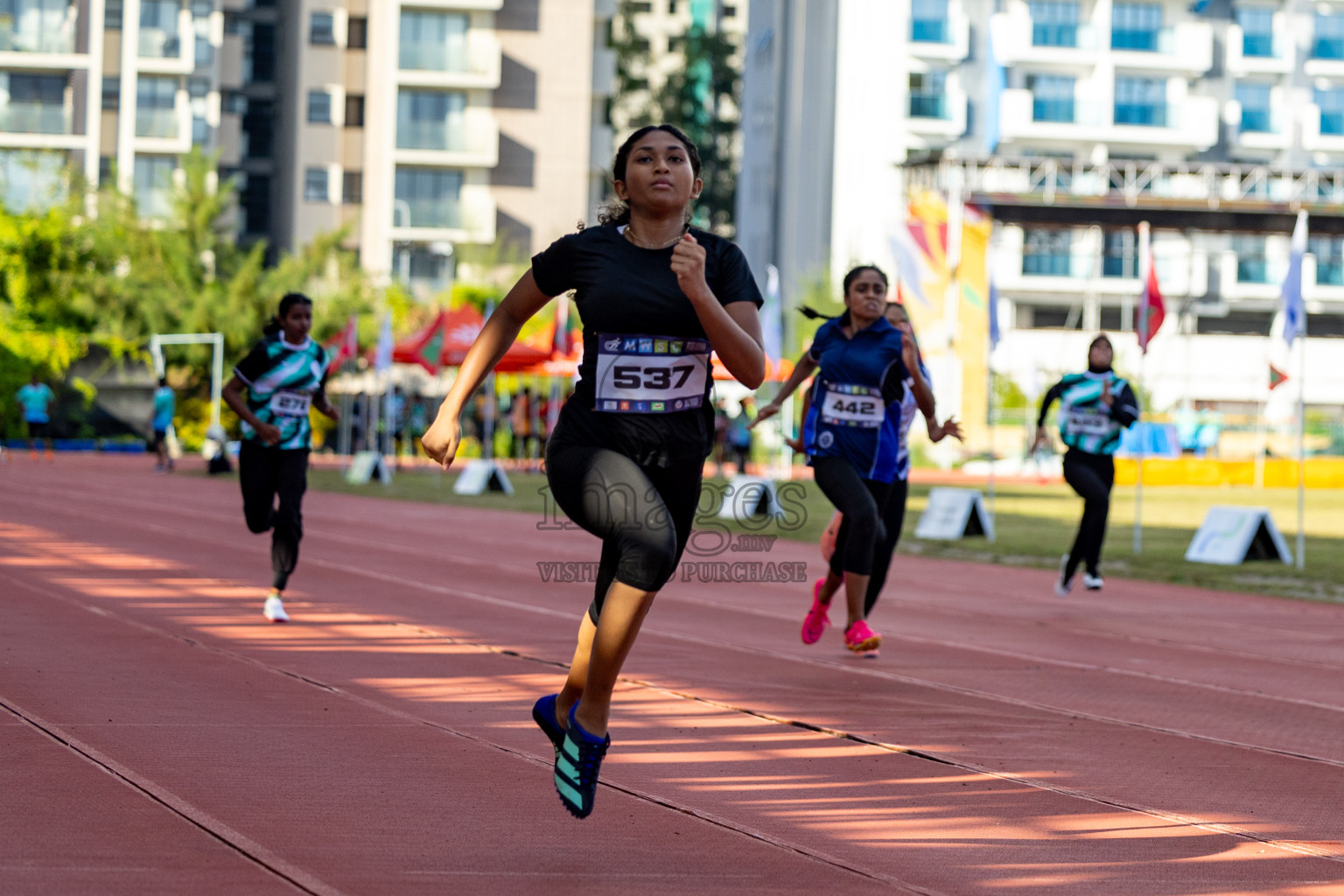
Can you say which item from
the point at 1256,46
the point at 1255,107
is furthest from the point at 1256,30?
the point at 1255,107

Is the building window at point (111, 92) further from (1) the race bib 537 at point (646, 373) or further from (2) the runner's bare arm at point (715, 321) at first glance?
(2) the runner's bare arm at point (715, 321)

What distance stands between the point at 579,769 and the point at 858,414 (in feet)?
16.2

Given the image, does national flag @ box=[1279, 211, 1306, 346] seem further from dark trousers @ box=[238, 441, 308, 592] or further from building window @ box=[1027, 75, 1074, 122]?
building window @ box=[1027, 75, 1074, 122]

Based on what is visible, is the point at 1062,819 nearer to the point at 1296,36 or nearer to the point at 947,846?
the point at 947,846

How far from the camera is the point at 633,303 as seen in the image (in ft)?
17.4

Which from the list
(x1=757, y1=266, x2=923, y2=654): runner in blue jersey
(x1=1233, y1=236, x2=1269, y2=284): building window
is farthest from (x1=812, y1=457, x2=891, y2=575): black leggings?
(x1=1233, y1=236, x2=1269, y2=284): building window

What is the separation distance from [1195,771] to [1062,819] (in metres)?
1.20

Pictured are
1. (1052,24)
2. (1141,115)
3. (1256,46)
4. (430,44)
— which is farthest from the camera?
(1256,46)

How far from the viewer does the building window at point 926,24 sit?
69.4m

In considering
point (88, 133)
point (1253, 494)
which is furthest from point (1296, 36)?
point (88, 133)

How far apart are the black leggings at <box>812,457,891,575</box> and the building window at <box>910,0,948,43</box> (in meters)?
62.2

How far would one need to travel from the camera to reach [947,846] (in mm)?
5273

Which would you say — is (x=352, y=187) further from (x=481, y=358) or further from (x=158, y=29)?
(x=481, y=358)

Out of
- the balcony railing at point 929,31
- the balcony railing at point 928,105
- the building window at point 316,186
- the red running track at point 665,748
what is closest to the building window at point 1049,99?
the balcony railing at point 928,105
